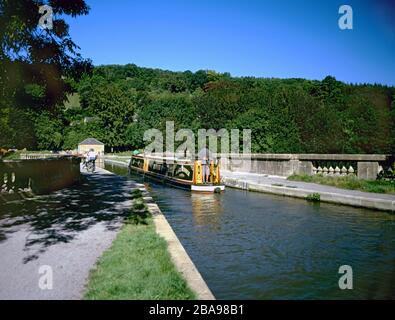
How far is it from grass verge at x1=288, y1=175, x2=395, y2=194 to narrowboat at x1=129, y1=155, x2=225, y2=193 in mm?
4755

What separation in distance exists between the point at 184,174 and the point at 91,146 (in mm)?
51272

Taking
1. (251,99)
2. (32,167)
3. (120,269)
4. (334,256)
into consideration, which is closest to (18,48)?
(32,167)

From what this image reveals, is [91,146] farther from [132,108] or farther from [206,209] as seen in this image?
[206,209]

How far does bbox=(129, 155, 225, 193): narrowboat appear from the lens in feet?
60.0

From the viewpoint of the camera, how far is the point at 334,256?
7797 mm

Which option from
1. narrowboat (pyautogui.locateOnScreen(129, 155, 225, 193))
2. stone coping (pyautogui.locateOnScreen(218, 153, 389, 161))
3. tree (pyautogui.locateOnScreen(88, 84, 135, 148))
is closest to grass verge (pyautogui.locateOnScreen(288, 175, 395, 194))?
stone coping (pyautogui.locateOnScreen(218, 153, 389, 161))

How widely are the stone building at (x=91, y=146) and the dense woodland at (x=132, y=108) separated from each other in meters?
4.92

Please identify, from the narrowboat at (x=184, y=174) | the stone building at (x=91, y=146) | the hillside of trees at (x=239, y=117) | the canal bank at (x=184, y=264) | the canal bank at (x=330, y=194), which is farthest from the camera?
the stone building at (x=91, y=146)

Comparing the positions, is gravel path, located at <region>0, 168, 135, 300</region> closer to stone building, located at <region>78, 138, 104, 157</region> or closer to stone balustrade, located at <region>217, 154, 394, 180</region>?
stone balustrade, located at <region>217, 154, 394, 180</region>

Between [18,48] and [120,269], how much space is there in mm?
8081

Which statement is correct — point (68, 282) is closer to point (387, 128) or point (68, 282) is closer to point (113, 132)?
point (387, 128)

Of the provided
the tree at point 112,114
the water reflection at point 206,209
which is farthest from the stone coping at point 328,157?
the tree at point 112,114

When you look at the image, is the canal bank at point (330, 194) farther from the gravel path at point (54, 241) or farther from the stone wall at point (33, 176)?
the stone wall at point (33, 176)

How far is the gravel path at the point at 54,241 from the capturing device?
4773 millimetres
